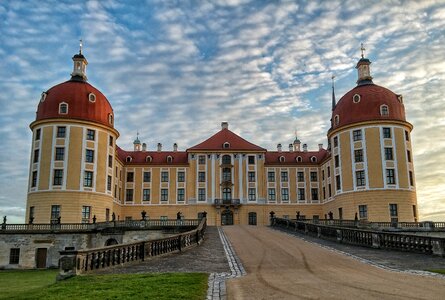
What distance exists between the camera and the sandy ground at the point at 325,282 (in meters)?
9.32

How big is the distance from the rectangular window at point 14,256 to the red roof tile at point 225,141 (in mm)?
25420

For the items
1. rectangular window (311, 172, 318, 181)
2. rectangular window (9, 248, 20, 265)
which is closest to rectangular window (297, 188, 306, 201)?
rectangular window (311, 172, 318, 181)

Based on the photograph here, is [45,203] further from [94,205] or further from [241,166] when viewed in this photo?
[241,166]

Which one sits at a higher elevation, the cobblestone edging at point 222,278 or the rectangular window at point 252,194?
the rectangular window at point 252,194

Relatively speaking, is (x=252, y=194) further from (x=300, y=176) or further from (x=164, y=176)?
(x=164, y=176)

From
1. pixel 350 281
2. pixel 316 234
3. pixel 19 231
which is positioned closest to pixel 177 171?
pixel 19 231

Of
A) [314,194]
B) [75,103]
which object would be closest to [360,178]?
[314,194]

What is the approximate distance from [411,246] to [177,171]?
1662 inches

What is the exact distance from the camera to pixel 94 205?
44.1 m

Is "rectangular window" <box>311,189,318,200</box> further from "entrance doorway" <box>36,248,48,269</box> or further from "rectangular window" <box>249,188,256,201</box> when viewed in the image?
"entrance doorway" <box>36,248,48,269</box>

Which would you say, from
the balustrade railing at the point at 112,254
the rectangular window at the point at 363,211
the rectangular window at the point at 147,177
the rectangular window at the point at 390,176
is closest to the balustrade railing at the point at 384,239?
the balustrade railing at the point at 112,254

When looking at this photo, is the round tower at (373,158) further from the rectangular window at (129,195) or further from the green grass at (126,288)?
the green grass at (126,288)

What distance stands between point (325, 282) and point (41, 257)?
113ft

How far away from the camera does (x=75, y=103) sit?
45.4 metres
